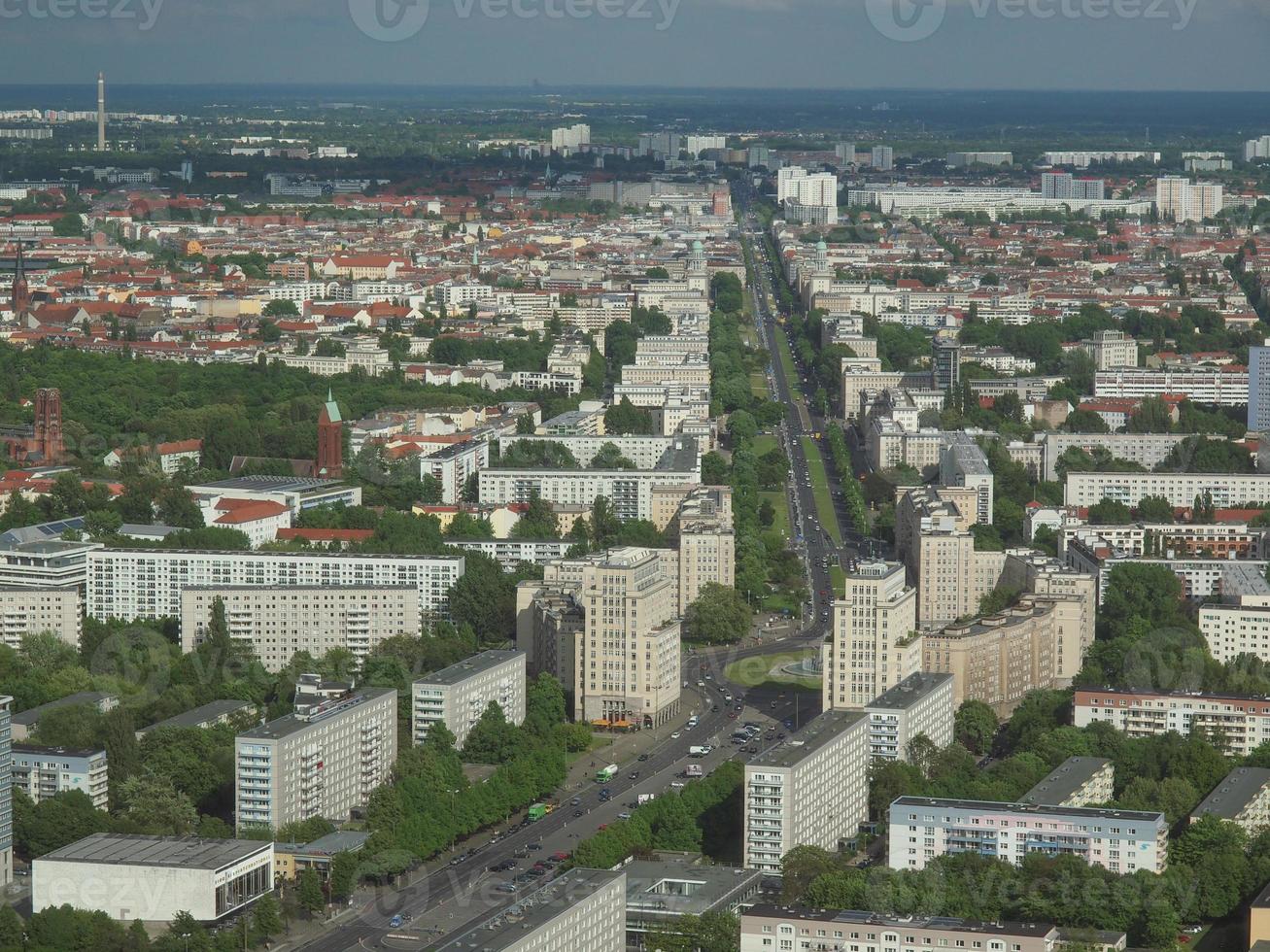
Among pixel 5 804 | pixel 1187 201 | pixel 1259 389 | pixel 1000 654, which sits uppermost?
pixel 1187 201

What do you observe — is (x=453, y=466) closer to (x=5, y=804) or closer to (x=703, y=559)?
(x=703, y=559)

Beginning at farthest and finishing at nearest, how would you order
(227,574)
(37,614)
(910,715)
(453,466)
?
(453,466)
(227,574)
(37,614)
(910,715)

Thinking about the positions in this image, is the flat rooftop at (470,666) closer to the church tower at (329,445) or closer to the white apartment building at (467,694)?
the white apartment building at (467,694)

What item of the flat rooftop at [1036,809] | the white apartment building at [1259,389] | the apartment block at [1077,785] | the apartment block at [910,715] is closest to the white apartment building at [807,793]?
the apartment block at [910,715]

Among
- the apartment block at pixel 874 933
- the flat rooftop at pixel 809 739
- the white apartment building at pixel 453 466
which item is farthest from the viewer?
the white apartment building at pixel 453 466

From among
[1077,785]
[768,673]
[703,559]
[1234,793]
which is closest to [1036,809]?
[1077,785]

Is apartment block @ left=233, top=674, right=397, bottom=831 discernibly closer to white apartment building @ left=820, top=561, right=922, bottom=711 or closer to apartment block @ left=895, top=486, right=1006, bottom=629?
white apartment building @ left=820, top=561, right=922, bottom=711

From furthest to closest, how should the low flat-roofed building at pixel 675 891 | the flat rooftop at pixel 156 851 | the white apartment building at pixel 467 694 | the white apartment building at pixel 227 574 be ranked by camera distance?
the white apartment building at pixel 227 574 → the white apartment building at pixel 467 694 → the flat rooftop at pixel 156 851 → the low flat-roofed building at pixel 675 891
